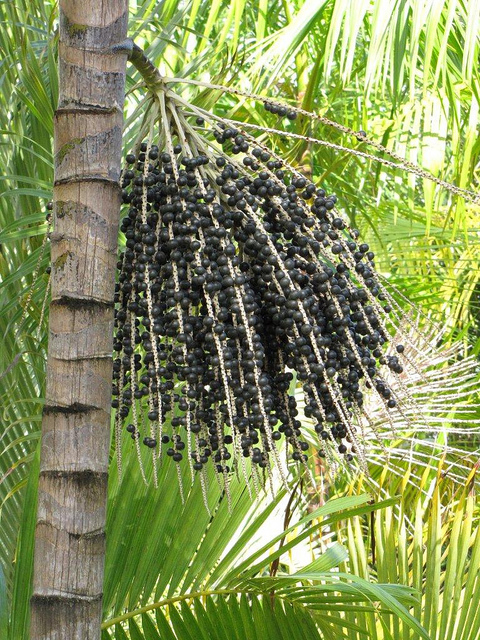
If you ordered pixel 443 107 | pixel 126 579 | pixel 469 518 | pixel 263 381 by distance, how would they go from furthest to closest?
1. pixel 443 107
2. pixel 469 518
3. pixel 126 579
4. pixel 263 381

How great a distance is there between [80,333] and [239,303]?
0.20m

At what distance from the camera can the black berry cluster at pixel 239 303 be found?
0.95 metres

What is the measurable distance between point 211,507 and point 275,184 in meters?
0.74

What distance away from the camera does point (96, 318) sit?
96cm

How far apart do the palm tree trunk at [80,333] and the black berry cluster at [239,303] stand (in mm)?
53

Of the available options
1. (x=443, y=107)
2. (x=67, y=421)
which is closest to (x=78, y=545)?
(x=67, y=421)

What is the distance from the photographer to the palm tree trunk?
0.95 meters

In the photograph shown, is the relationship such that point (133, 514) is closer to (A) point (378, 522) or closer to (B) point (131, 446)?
(B) point (131, 446)

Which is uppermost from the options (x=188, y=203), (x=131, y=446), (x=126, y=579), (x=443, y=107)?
(x=443, y=107)

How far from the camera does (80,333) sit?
956 mm

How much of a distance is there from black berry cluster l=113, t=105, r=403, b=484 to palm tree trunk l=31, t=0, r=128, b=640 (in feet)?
0.17

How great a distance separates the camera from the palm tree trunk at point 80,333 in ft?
3.12

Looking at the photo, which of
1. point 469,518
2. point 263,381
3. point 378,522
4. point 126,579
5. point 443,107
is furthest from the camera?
point 443,107

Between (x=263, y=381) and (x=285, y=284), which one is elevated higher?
(x=285, y=284)
